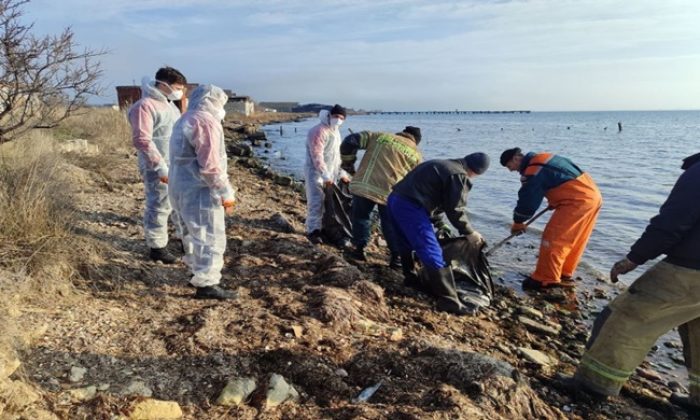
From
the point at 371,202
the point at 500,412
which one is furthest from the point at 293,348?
the point at 371,202

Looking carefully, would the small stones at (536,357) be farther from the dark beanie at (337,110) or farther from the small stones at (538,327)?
the dark beanie at (337,110)

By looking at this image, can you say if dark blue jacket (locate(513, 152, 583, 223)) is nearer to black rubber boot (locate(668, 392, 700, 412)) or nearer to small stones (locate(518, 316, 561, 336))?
small stones (locate(518, 316, 561, 336))

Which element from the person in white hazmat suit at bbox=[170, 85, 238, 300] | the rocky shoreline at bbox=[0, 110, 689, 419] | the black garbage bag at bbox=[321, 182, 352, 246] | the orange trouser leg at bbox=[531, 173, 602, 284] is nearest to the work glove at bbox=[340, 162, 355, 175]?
the black garbage bag at bbox=[321, 182, 352, 246]

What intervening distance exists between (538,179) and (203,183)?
13.6 feet

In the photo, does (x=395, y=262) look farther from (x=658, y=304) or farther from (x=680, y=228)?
(x=680, y=228)

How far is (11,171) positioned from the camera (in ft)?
16.0

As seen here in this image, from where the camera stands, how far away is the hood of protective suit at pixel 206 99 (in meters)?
4.00

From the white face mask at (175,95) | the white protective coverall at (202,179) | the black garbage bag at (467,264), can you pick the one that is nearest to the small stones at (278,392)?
the white protective coverall at (202,179)

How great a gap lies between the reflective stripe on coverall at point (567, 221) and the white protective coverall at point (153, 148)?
445 cm

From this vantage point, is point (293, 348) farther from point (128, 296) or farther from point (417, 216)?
point (417, 216)

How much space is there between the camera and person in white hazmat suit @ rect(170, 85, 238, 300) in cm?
388

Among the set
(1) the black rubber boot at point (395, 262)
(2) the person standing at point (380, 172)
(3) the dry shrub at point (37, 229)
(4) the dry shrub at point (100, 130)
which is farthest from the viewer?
(4) the dry shrub at point (100, 130)

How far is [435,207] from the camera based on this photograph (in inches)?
193

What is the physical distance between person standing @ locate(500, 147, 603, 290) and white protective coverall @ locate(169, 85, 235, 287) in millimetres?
3777
